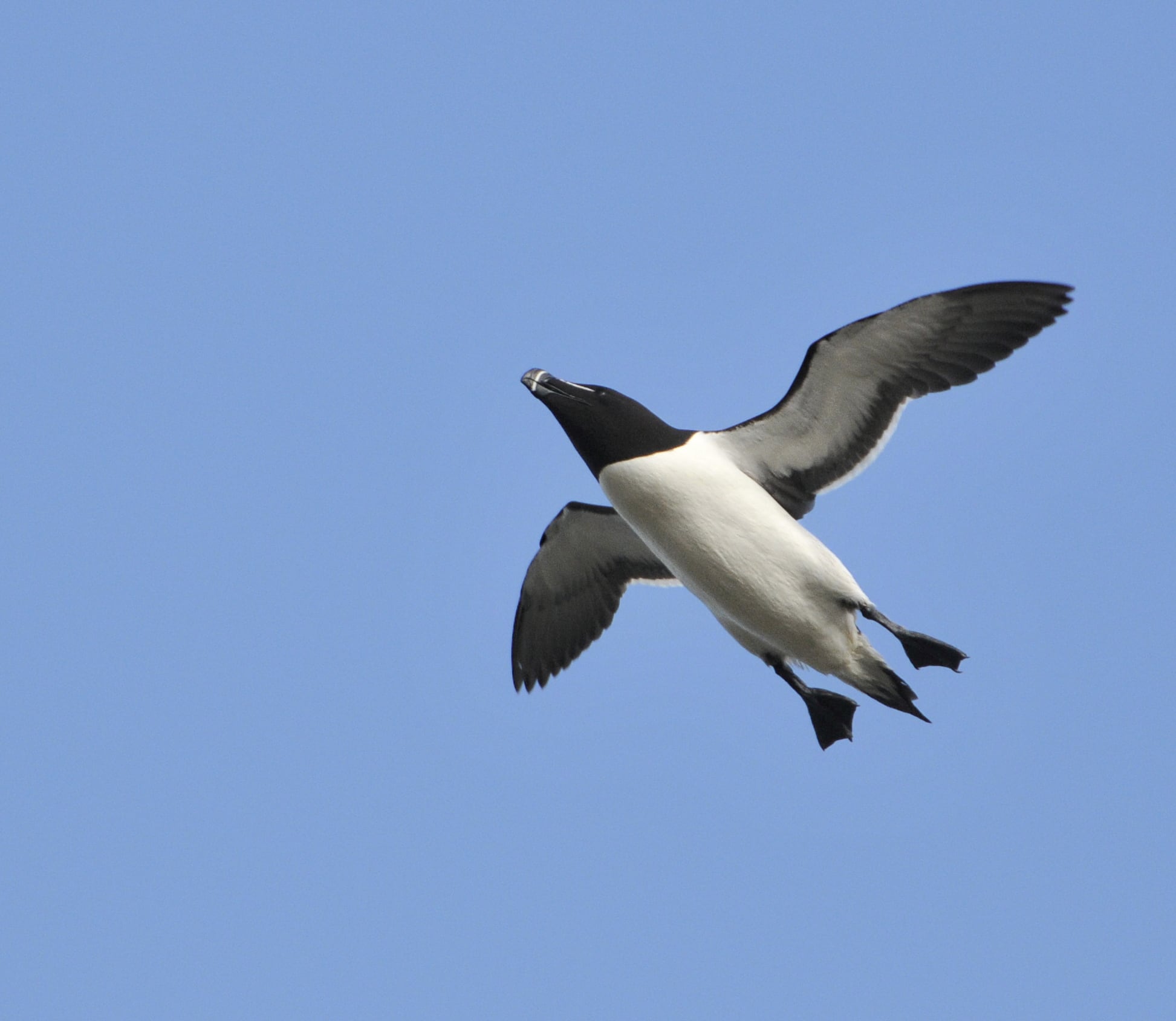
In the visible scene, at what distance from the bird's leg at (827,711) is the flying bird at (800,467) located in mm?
11

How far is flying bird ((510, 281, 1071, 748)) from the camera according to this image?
990 cm

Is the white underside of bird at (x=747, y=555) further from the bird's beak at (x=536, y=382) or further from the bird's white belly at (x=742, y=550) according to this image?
the bird's beak at (x=536, y=382)

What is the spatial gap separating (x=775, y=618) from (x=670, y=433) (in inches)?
58.7

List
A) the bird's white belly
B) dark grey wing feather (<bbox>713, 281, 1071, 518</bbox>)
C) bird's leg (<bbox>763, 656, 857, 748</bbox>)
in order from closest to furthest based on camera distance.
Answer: the bird's white belly → dark grey wing feather (<bbox>713, 281, 1071, 518</bbox>) → bird's leg (<bbox>763, 656, 857, 748</bbox>)

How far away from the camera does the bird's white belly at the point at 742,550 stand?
9.84 meters

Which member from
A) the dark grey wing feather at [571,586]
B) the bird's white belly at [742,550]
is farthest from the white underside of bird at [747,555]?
the dark grey wing feather at [571,586]

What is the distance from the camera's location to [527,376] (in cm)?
1020

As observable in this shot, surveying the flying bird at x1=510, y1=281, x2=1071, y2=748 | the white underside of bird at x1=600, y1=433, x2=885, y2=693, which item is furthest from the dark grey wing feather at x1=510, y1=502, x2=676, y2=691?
the white underside of bird at x1=600, y1=433, x2=885, y2=693

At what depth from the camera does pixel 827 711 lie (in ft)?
35.9

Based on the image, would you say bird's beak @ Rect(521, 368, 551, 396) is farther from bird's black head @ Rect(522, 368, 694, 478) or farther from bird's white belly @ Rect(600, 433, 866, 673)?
bird's white belly @ Rect(600, 433, 866, 673)

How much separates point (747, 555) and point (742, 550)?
0.13ft

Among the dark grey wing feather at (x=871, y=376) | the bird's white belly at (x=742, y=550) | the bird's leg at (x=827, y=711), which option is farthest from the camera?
the bird's leg at (x=827, y=711)

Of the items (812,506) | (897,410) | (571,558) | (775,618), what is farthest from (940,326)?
(571,558)

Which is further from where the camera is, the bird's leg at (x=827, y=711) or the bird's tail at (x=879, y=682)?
the bird's leg at (x=827, y=711)
